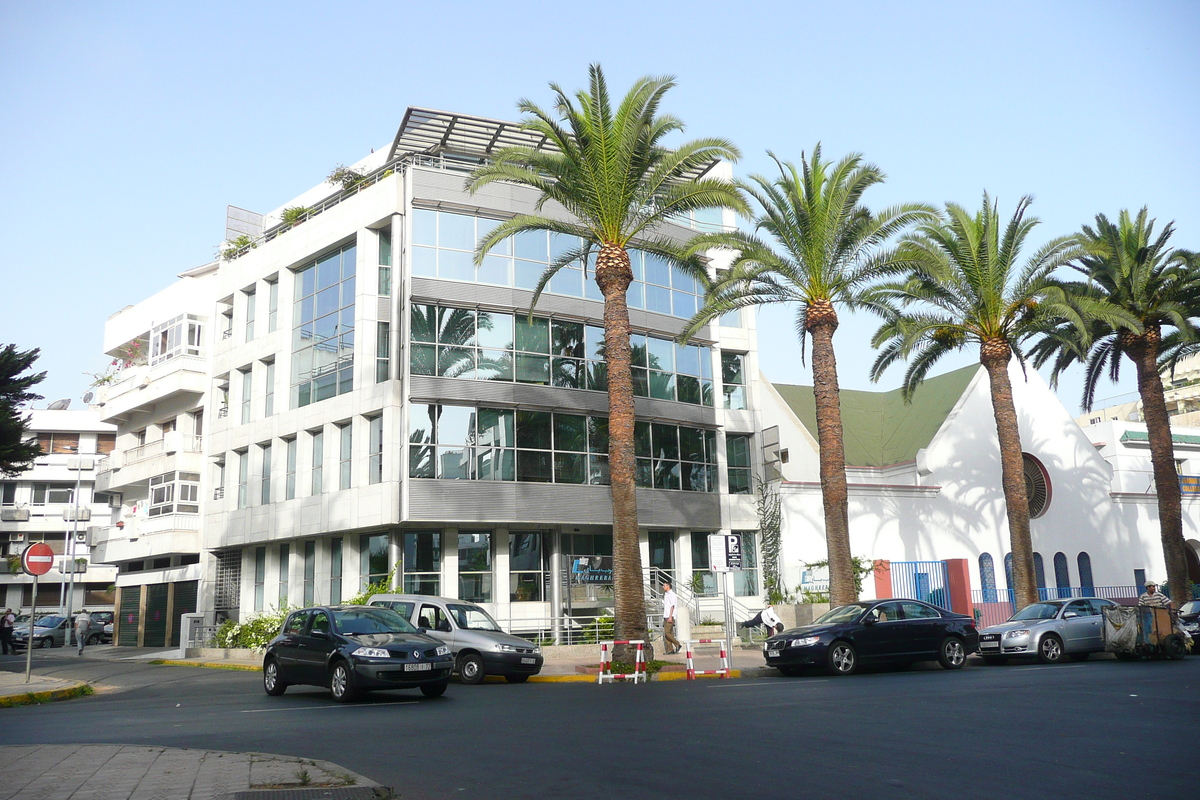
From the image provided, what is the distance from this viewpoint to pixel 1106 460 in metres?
46.8

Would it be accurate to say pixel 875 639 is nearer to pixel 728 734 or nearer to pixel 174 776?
pixel 728 734

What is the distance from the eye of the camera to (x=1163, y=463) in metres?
33.0

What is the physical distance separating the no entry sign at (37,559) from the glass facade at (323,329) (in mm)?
13504

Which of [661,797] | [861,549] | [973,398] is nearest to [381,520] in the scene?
[861,549]

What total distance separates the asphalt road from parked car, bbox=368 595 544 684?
196 centimetres

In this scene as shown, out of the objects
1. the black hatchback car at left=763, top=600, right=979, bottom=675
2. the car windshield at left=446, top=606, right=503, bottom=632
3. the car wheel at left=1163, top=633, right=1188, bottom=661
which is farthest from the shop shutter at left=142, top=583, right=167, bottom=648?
the car wheel at left=1163, top=633, right=1188, bottom=661

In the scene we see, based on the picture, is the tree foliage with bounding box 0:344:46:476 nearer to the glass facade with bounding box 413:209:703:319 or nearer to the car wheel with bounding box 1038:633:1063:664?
the glass facade with bounding box 413:209:703:319

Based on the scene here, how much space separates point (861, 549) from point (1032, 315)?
11.4 metres

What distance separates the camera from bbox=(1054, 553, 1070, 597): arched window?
4206 cm

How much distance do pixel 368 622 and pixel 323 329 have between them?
18918 mm

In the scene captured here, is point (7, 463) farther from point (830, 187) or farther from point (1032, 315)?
point (1032, 315)

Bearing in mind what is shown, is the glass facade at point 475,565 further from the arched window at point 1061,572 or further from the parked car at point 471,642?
the arched window at point 1061,572

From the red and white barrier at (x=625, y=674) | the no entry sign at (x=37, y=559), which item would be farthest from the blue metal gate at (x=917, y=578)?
the no entry sign at (x=37, y=559)

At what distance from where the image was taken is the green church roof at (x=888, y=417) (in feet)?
140
